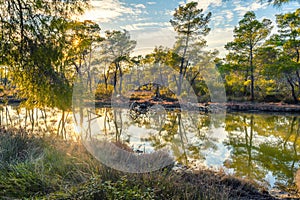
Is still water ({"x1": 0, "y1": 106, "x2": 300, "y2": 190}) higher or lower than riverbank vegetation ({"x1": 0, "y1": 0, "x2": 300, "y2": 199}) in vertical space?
lower

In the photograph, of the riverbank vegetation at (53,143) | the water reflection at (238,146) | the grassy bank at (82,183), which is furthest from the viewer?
the water reflection at (238,146)

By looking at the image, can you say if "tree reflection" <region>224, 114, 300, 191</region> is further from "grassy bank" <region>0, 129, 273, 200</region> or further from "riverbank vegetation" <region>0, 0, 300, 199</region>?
"grassy bank" <region>0, 129, 273, 200</region>

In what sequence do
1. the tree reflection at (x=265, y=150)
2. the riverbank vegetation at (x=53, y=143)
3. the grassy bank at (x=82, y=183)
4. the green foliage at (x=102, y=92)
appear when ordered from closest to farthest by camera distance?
the grassy bank at (x=82, y=183) → the riverbank vegetation at (x=53, y=143) → the tree reflection at (x=265, y=150) → the green foliage at (x=102, y=92)

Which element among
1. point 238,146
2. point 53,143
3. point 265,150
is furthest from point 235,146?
point 53,143

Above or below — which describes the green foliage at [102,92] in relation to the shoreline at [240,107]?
above

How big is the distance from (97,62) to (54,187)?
62.6 ft

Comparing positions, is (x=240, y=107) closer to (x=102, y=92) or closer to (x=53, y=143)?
(x=102, y=92)

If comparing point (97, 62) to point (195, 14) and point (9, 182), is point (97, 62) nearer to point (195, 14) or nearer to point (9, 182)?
point (195, 14)

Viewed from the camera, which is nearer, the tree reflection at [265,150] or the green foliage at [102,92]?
the tree reflection at [265,150]

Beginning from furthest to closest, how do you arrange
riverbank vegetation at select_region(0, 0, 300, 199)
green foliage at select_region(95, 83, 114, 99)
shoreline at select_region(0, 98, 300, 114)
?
1. green foliage at select_region(95, 83, 114, 99)
2. shoreline at select_region(0, 98, 300, 114)
3. riverbank vegetation at select_region(0, 0, 300, 199)

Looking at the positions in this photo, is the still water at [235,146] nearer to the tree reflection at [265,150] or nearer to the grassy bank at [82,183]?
the tree reflection at [265,150]

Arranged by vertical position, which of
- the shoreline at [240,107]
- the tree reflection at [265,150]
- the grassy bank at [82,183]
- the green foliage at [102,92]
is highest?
the green foliage at [102,92]

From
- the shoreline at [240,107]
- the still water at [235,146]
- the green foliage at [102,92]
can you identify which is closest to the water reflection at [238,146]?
the still water at [235,146]

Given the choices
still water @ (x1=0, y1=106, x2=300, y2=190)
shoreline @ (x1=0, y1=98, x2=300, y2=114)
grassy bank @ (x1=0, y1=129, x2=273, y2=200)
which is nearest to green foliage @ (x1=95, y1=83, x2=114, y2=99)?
shoreline @ (x1=0, y1=98, x2=300, y2=114)
